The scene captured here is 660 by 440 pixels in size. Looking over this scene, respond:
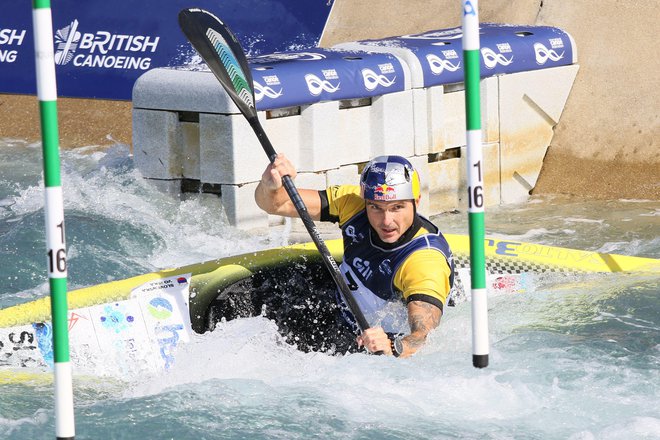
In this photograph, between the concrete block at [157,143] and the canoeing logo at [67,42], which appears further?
the canoeing logo at [67,42]

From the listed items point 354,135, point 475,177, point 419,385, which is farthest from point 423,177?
point 475,177

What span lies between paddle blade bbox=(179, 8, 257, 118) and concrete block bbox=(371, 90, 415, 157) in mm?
2593

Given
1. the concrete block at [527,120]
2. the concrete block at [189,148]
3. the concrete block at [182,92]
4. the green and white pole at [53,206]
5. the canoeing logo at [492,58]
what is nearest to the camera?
the green and white pole at [53,206]

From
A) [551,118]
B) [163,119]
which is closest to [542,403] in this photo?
[163,119]

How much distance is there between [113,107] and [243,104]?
18.0 feet

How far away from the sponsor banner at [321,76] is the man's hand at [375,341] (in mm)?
3076

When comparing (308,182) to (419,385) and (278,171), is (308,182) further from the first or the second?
(419,385)

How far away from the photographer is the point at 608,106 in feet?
30.8

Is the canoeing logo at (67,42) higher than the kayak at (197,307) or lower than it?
higher

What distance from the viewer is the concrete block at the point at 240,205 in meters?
7.22

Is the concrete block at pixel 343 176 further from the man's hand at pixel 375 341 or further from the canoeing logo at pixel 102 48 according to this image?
the man's hand at pixel 375 341

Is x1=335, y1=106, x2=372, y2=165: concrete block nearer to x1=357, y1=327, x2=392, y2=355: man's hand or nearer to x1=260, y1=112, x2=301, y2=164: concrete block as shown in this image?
x1=260, y1=112, x2=301, y2=164: concrete block

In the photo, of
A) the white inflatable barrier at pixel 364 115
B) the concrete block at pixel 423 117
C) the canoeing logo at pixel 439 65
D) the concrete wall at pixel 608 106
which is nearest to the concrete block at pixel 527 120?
the white inflatable barrier at pixel 364 115

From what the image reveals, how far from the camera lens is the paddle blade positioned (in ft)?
17.5
